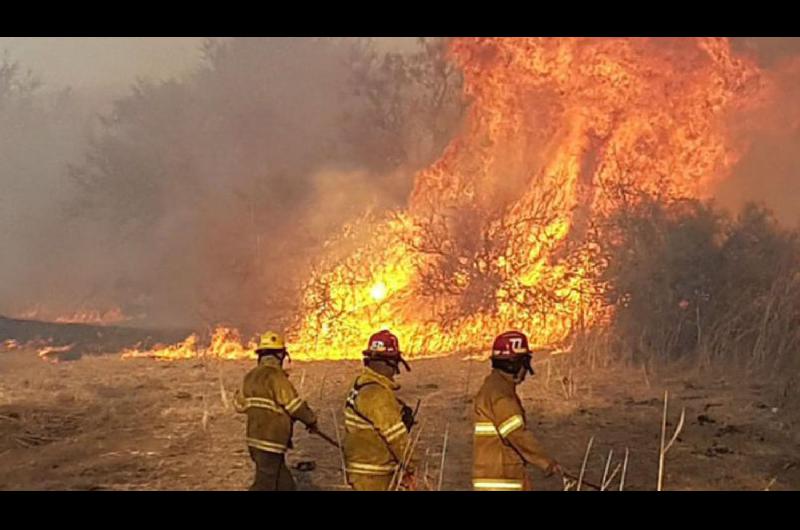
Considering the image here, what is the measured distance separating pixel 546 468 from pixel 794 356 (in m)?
7.76

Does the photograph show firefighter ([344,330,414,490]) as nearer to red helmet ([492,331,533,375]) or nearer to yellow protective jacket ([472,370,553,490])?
yellow protective jacket ([472,370,553,490])

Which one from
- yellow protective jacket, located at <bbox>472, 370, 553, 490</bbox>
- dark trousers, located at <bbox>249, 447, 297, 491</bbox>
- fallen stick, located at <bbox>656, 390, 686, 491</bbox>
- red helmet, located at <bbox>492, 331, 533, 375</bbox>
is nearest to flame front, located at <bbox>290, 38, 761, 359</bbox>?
fallen stick, located at <bbox>656, 390, 686, 491</bbox>

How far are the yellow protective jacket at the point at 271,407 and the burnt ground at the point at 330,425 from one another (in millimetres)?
1841

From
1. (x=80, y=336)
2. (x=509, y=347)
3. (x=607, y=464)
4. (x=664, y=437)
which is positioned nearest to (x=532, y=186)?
(x=664, y=437)

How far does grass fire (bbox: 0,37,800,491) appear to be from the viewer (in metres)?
10.8

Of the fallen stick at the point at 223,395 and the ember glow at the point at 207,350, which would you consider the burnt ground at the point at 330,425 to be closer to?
the fallen stick at the point at 223,395

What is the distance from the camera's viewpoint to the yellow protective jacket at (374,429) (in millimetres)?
7109

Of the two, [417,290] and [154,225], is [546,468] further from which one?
[154,225]

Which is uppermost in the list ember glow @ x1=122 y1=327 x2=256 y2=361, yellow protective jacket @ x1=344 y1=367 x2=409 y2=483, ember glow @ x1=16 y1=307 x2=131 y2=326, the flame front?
the flame front

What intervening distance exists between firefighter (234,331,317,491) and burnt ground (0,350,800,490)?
1618 mm

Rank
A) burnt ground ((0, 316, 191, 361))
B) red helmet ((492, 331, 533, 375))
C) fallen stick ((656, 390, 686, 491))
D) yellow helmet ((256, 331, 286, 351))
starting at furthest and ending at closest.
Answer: burnt ground ((0, 316, 191, 361))
fallen stick ((656, 390, 686, 491))
yellow helmet ((256, 331, 286, 351))
red helmet ((492, 331, 533, 375))

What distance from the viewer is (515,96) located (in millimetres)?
14789

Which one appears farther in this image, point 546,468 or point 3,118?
point 3,118

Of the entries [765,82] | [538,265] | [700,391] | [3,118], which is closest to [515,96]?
[538,265]
